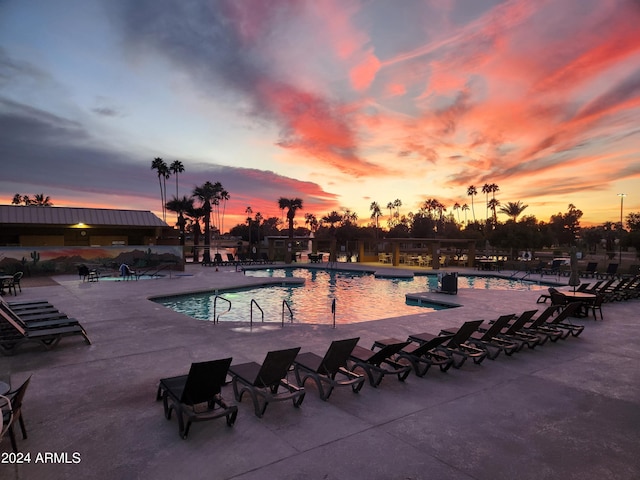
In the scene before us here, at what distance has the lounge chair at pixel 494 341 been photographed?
24.2 ft

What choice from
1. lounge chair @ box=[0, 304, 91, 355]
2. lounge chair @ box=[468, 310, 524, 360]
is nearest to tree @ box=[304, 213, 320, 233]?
lounge chair @ box=[0, 304, 91, 355]

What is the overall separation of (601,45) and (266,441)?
1844cm

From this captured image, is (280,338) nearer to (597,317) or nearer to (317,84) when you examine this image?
(597,317)

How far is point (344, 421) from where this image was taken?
15.1ft

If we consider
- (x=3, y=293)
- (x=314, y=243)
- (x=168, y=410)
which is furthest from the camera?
(x=314, y=243)

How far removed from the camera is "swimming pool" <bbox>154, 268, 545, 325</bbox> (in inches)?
535

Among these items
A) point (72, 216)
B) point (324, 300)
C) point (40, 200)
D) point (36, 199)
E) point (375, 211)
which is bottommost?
point (324, 300)

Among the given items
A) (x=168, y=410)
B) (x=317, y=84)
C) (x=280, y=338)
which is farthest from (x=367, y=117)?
(x=168, y=410)

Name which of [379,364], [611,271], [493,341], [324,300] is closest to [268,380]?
[379,364]

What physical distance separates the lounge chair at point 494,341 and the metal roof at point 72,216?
31.8 meters

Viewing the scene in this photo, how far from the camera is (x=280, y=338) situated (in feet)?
28.1

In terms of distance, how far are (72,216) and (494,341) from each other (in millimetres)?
34066

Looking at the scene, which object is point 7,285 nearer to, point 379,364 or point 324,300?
point 324,300

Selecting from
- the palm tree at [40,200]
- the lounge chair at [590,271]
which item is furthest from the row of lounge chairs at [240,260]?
the palm tree at [40,200]
